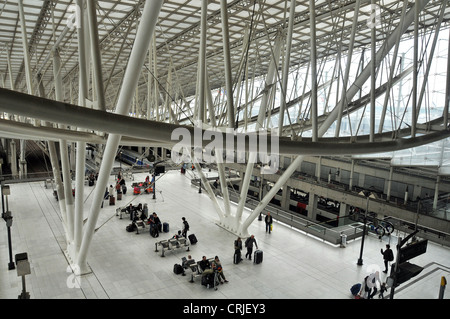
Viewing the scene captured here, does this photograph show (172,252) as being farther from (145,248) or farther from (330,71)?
(330,71)

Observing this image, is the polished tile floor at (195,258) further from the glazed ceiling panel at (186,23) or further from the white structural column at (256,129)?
the glazed ceiling panel at (186,23)

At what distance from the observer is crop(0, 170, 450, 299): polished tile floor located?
13297 millimetres

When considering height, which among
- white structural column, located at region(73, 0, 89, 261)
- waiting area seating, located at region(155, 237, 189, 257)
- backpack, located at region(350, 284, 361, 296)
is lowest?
backpack, located at region(350, 284, 361, 296)

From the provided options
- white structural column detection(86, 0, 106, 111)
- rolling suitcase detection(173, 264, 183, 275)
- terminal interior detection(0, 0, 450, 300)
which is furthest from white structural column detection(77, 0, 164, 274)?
rolling suitcase detection(173, 264, 183, 275)

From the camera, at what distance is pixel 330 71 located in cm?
3659

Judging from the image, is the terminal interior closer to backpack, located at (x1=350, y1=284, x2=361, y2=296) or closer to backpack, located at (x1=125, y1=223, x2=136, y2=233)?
backpack, located at (x1=125, y1=223, x2=136, y2=233)

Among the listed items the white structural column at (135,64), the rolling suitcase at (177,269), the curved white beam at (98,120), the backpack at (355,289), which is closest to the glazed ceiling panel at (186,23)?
the white structural column at (135,64)

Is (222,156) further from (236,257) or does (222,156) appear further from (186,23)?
(186,23)

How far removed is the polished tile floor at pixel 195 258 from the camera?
43.6ft

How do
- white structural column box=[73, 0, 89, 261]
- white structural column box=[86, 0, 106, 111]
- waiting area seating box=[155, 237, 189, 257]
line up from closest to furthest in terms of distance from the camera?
white structural column box=[86, 0, 106, 111], white structural column box=[73, 0, 89, 261], waiting area seating box=[155, 237, 189, 257]

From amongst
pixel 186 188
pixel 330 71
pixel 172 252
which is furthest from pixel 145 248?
pixel 330 71

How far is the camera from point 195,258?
16.5 metres

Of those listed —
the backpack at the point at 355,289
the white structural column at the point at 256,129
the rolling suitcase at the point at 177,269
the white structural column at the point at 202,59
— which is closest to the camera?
the white structural column at the point at 202,59
